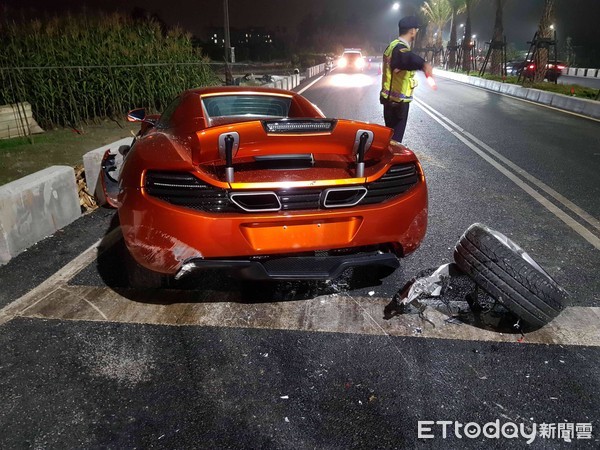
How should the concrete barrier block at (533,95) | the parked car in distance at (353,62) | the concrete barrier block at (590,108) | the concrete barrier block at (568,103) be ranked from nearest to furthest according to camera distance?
the concrete barrier block at (590,108), the concrete barrier block at (568,103), the concrete barrier block at (533,95), the parked car in distance at (353,62)

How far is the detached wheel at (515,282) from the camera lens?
2580mm

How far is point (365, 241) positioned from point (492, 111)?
43.4ft

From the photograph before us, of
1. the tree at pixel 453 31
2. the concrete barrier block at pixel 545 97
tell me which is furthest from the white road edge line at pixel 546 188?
the tree at pixel 453 31

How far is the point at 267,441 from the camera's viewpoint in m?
1.99

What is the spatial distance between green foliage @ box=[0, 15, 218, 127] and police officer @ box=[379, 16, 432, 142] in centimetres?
676

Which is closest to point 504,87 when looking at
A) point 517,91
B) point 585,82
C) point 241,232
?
point 517,91

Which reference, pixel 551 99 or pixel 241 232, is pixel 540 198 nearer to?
pixel 241 232

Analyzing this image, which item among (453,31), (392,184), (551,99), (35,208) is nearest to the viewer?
(392,184)

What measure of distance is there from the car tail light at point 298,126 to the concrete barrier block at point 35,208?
2.22 meters

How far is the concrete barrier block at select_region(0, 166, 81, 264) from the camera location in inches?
144

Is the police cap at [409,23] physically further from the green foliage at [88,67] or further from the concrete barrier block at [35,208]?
the green foliage at [88,67]

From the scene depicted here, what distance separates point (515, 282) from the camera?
2.59 m

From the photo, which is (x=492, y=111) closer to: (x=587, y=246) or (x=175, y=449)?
(x=587, y=246)

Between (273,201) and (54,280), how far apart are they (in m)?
1.88
